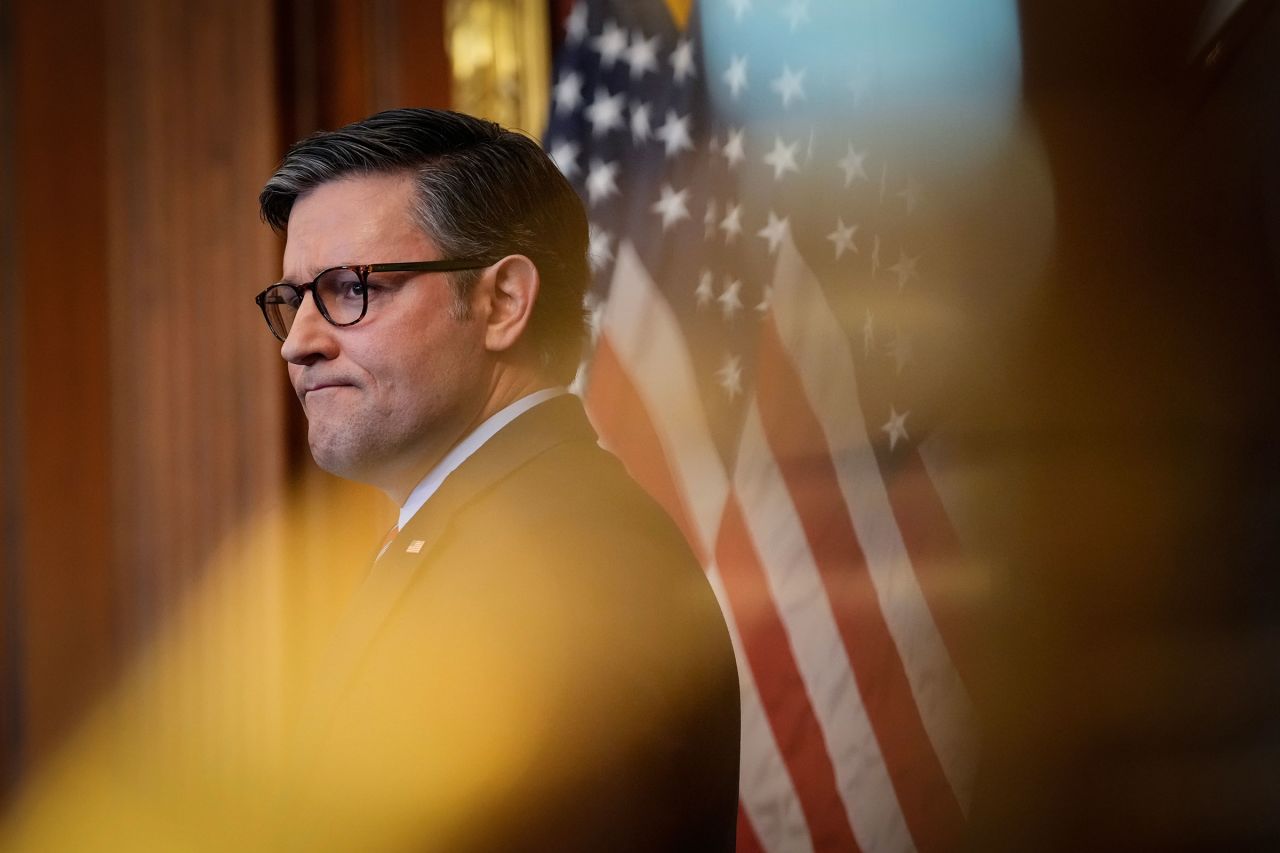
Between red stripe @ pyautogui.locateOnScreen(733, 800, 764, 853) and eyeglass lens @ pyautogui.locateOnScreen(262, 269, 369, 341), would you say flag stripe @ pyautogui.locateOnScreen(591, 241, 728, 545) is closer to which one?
red stripe @ pyautogui.locateOnScreen(733, 800, 764, 853)

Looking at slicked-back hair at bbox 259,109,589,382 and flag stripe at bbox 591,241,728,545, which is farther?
flag stripe at bbox 591,241,728,545

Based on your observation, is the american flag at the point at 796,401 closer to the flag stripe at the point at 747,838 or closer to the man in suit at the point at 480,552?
the flag stripe at the point at 747,838

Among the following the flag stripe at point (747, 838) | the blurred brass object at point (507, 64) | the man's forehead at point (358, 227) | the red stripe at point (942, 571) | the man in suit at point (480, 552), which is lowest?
the flag stripe at point (747, 838)

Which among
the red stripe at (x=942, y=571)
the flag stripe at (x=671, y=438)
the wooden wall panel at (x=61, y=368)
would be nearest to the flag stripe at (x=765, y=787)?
the flag stripe at (x=671, y=438)

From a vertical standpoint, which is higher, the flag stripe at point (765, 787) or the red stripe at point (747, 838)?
the flag stripe at point (765, 787)

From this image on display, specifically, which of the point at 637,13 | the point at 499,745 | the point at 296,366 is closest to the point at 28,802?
the point at 296,366

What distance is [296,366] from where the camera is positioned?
1.43 m

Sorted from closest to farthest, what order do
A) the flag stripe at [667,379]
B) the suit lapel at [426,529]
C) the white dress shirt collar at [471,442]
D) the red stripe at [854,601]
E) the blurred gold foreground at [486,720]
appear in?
1. the blurred gold foreground at [486,720]
2. the suit lapel at [426,529]
3. the white dress shirt collar at [471,442]
4. the red stripe at [854,601]
5. the flag stripe at [667,379]

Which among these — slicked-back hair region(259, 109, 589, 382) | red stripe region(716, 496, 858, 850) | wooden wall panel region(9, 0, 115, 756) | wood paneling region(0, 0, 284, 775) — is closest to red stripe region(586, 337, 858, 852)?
red stripe region(716, 496, 858, 850)

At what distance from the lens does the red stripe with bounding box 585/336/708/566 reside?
210 cm

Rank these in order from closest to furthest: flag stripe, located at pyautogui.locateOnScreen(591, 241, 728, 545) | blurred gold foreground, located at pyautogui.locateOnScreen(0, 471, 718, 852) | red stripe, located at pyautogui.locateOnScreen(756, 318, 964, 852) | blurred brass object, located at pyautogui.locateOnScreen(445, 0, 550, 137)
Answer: blurred gold foreground, located at pyautogui.locateOnScreen(0, 471, 718, 852), red stripe, located at pyautogui.locateOnScreen(756, 318, 964, 852), flag stripe, located at pyautogui.locateOnScreen(591, 241, 728, 545), blurred brass object, located at pyautogui.locateOnScreen(445, 0, 550, 137)

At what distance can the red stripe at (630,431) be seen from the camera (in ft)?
6.88

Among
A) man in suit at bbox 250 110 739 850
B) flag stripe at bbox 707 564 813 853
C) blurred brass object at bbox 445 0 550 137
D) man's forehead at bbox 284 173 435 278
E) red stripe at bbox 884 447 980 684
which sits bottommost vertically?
flag stripe at bbox 707 564 813 853

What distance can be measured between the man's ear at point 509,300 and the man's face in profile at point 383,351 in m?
0.02
